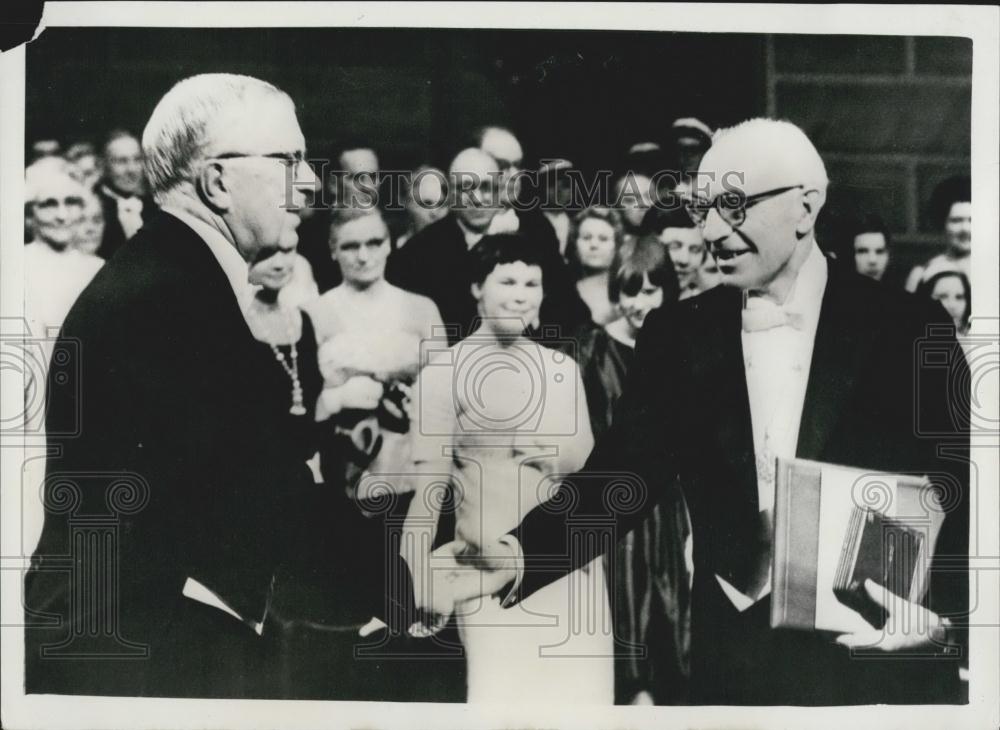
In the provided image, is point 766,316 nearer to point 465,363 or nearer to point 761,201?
point 761,201

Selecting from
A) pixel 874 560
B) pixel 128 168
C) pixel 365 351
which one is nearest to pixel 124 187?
pixel 128 168

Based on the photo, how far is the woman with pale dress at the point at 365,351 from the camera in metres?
2.01

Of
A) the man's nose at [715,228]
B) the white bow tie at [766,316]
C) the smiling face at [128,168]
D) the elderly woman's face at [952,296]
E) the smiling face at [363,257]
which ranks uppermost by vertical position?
the smiling face at [128,168]

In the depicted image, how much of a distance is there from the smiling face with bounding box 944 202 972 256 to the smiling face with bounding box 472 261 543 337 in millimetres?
1001

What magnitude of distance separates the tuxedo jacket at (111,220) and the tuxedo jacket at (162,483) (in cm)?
2

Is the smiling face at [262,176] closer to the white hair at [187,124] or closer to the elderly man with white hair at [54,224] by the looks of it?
the white hair at [187,124]

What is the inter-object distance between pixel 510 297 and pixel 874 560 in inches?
42.7

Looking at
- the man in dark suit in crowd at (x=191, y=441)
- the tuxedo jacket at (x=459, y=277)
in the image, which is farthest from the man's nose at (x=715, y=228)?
the man in dark suit in crowd at (x=191, y=441)

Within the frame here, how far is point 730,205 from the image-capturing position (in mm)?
2039

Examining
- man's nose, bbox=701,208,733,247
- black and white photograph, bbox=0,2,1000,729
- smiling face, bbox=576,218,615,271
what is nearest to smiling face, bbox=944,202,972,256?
black and white photograph, bbox=0,2,1000,729

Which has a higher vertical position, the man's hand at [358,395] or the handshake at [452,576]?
the man's hand at [358,395]

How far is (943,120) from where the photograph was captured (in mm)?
2068

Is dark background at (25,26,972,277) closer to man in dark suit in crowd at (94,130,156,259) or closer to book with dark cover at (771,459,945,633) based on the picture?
man in dark suit in crowd at (94,130,156,259)

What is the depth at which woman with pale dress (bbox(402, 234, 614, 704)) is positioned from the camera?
2016mm
